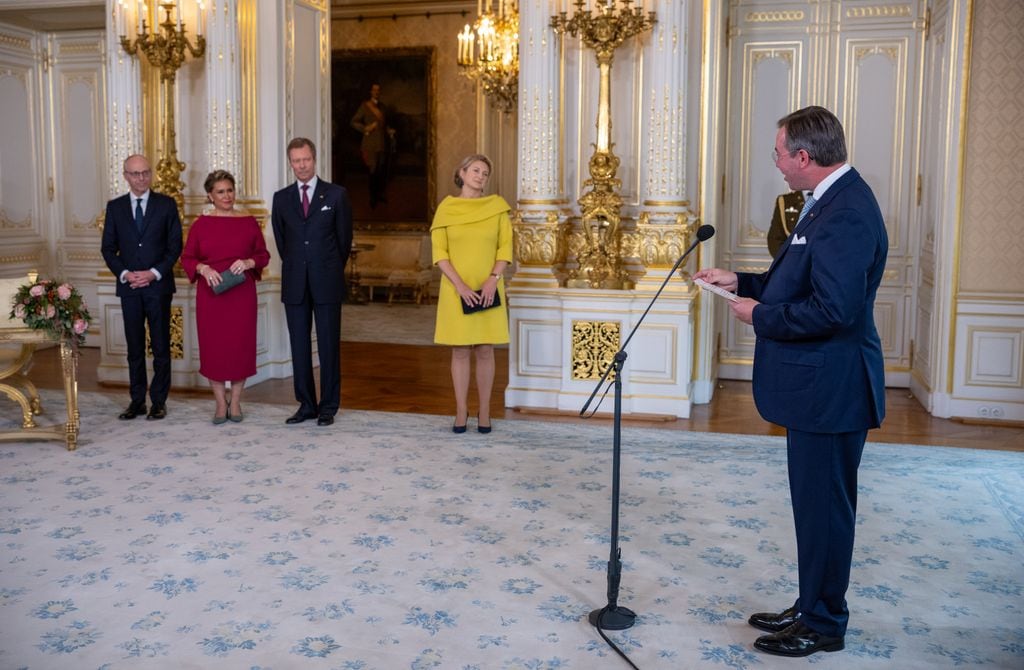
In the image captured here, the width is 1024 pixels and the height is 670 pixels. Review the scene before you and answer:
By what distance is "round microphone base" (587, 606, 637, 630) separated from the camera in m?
3.40

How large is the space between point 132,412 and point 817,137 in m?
5.01

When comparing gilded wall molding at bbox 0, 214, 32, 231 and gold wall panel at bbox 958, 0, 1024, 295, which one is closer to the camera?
gold wall panel at bbox 958, 0, 1024, 295

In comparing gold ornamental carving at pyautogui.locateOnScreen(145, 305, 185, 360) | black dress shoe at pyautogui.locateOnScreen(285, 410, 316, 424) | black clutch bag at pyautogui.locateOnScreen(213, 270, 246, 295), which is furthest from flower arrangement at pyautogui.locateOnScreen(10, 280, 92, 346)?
gold ornamental carving at pyautogui.locateOnScreen(145, 305, 185, 360)

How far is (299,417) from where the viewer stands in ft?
21.2

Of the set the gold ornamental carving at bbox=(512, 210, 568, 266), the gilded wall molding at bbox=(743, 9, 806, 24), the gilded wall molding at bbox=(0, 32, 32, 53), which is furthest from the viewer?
the gilded wall molding at bbox=(0, 32, 32, 53)

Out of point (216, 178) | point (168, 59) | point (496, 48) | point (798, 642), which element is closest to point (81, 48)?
point (168, 59)

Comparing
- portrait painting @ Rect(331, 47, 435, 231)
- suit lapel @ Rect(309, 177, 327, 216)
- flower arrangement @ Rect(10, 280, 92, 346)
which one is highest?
portrait painting @ Rect(331, 47, 435, 231)

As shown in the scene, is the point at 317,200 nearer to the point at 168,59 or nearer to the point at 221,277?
the point at 221,277

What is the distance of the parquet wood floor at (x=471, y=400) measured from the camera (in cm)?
642

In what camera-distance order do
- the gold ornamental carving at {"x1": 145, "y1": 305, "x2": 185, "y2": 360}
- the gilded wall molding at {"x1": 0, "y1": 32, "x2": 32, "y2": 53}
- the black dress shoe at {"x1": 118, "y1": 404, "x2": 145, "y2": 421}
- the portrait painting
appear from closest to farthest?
the black dress shoe at {"x1": 118, "y1": 404, "x2": 145, "y2": 421} → the gold ornamental carving at {"x1": 145, "y1": 305, "x2": 185, "y2": 360} → the gilded wall molding at {"x1": 0, "y1": 32, "x2": 32, "y2": 53} → the portrait painting

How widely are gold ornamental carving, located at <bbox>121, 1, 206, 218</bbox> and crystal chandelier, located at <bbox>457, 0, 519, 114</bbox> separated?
329 centimetres

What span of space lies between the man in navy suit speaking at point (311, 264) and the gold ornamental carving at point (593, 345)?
5.21 ft

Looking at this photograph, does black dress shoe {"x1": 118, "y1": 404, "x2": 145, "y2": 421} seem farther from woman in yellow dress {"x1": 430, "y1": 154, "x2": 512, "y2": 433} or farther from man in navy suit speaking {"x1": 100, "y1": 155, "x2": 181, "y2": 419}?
woman in yellow dress {"x1": 430, "y1": 154, "x2": 512, "y2": 433}

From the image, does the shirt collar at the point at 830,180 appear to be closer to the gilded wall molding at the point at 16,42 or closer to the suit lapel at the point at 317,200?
the suit lapel at the point at 317,200
